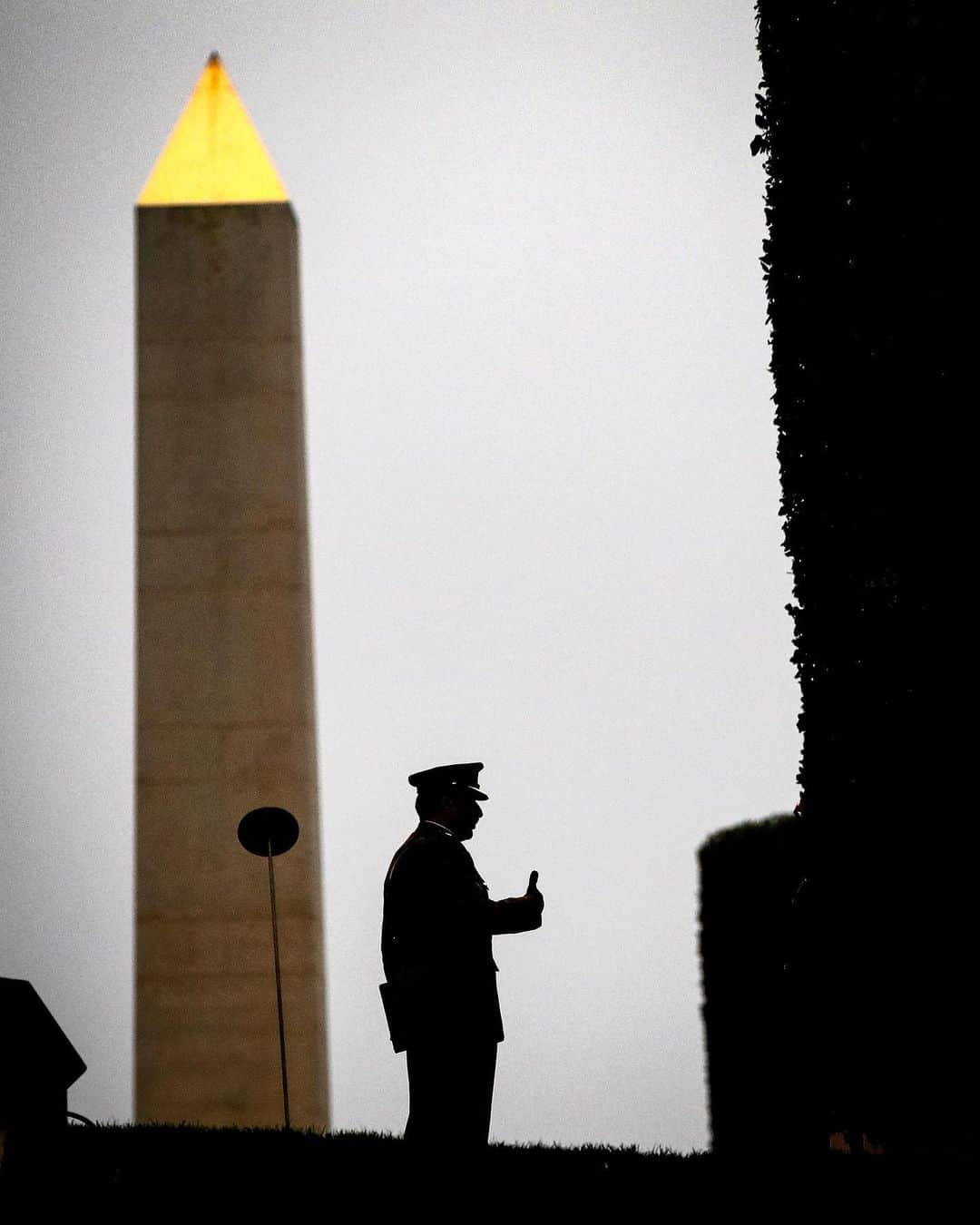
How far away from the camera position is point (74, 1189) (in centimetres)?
643

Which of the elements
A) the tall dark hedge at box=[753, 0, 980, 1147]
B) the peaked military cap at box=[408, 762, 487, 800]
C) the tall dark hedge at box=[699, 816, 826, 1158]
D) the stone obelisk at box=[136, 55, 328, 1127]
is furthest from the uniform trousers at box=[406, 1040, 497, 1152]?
the tall dark hedge at box=[699, 816, 826, 1158]

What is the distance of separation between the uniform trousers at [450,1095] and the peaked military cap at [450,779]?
1017 mm

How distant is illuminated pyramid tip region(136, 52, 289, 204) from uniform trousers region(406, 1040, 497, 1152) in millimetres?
9473

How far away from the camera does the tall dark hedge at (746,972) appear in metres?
14.9

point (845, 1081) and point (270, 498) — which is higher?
point (270, 498)

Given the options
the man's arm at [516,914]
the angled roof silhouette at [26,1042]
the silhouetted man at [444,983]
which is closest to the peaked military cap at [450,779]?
the silhouetted man at [444,983]

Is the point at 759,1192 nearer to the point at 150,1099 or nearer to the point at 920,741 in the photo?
the point at 920,741

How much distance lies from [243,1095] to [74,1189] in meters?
6.40

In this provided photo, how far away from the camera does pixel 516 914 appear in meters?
6.72

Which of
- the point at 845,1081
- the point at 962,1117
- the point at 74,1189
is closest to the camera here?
the point at 74,1189

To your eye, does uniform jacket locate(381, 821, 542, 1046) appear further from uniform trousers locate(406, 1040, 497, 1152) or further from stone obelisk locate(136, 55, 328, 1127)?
stone obelisk locate(136, 55, 328, 1127)

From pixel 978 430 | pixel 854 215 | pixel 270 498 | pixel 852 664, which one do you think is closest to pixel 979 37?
pixel 854 215

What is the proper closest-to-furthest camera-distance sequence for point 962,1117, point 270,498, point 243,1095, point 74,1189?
1. point 74,1189
2. point 962,1117
3. point 243,1095
4. point 270,498

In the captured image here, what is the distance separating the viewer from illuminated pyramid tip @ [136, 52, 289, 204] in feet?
46.8
